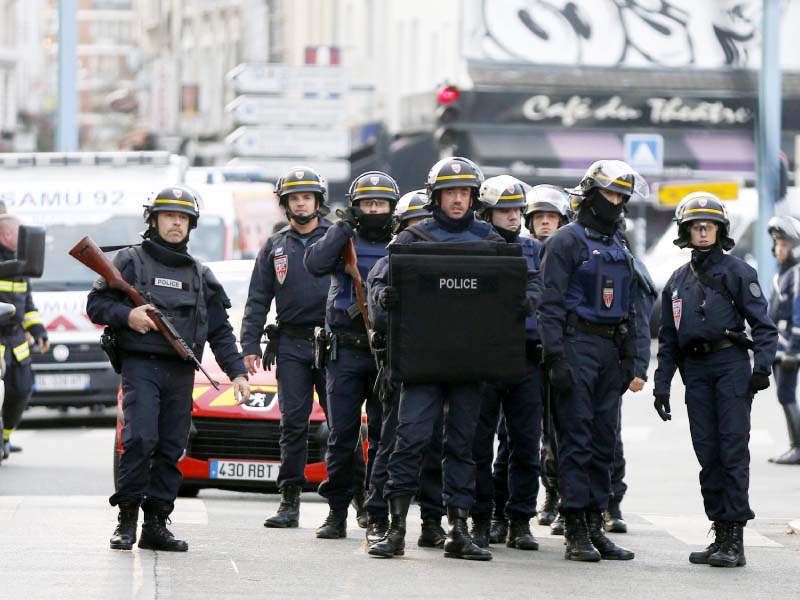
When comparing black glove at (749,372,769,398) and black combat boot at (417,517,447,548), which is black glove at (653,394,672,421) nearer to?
black glove at (749,372,769,398)

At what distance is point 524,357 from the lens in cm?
1046

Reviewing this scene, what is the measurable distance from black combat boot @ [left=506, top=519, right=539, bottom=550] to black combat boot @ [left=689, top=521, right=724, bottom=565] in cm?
79

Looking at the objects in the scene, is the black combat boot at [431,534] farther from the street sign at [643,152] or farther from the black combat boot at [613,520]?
the street sign at [643,152]

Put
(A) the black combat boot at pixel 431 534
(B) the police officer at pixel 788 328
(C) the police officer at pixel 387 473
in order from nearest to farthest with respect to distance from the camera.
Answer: (C) the police officer at pixel 387 473 → (A) the black combat boot at pixel 431 534 → (B) the police officer at pixel 788 328

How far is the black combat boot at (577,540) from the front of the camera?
34.8 feet

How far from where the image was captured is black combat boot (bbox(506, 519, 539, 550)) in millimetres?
11023

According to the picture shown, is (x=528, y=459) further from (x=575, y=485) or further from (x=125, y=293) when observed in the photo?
(x=125, y=293)

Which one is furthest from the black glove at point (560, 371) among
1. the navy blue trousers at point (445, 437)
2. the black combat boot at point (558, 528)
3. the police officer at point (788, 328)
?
the police officer at point (788, 328)

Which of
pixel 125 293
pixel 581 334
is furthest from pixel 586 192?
pixel 125 293

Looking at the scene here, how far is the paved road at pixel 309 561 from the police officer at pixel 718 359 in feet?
1.11

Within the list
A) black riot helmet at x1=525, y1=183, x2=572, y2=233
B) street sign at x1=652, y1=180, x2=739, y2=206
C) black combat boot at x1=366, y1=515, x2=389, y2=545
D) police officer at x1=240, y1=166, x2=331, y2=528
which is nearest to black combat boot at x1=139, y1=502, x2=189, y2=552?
black combat boot at x1=366, y1=515, x2=389, y2=545

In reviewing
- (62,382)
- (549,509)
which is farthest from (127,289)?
(62,382)

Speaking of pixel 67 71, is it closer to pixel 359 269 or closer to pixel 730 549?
pixel 359 269

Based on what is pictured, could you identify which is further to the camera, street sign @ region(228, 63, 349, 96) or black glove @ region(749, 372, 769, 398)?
street sign @ region(228, 63, 349, 96)
